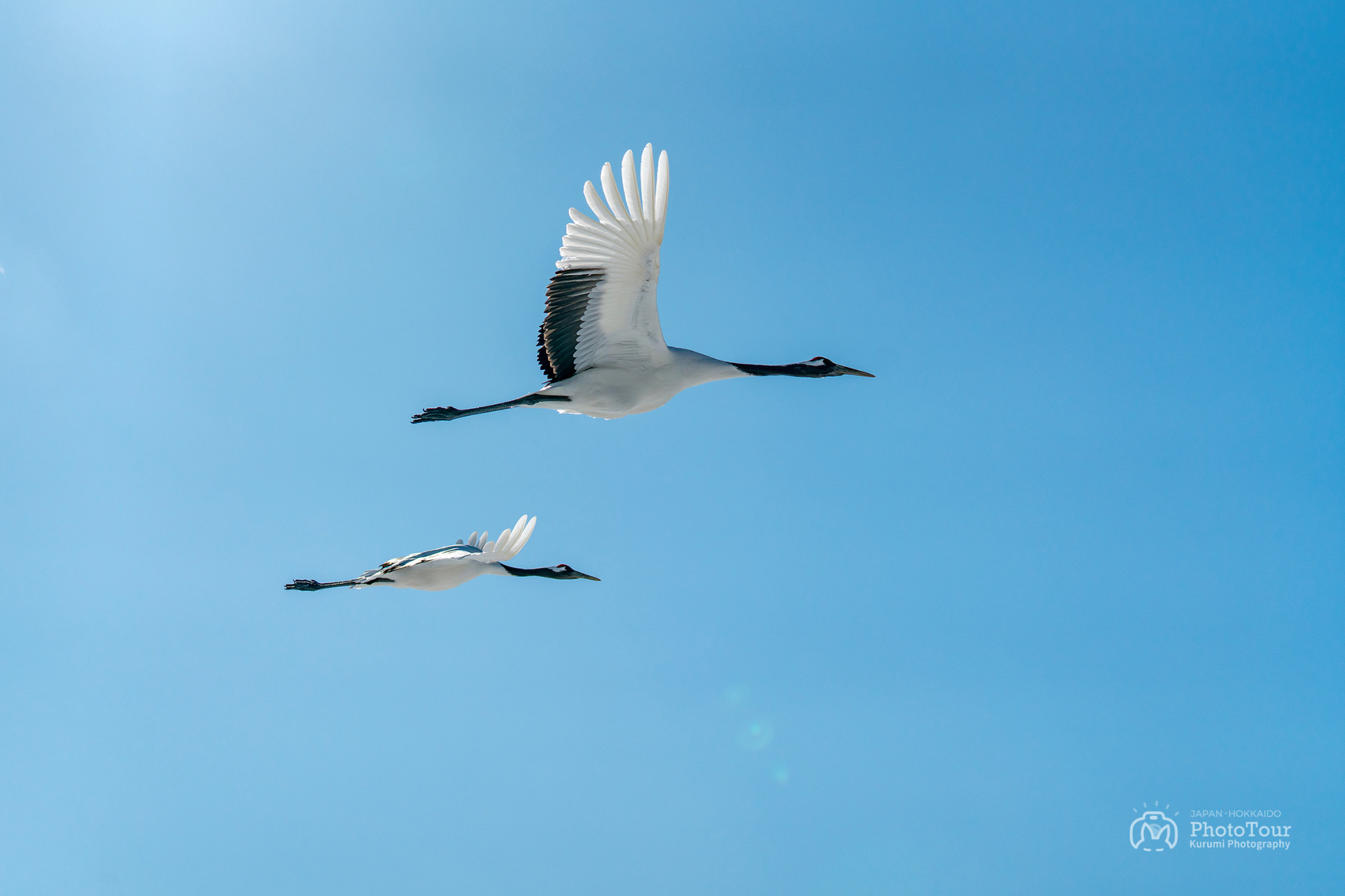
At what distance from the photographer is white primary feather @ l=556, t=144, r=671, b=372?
39.1ft

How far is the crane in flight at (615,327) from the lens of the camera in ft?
39.5

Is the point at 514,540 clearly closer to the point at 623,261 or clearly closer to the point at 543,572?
the point at 543,572

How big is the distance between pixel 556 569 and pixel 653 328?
19.9ft

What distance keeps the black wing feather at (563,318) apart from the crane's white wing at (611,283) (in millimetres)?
11

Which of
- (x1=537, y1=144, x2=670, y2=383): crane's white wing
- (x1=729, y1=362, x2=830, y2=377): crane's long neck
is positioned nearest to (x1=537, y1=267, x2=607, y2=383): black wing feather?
(x1=537, y1=144, x2=670, y2=383): crane's white wing

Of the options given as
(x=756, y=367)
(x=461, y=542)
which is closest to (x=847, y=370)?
(x=756, y=367)

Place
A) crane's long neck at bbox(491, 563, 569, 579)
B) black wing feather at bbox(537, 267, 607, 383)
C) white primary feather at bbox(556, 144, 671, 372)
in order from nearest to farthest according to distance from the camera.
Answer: white primary feather at bbox(556, 144, 671, 372) < black wing feather at bbox(537, 267, 607, 383) < crane's long neck at bbox(491, 563, 569, 579)

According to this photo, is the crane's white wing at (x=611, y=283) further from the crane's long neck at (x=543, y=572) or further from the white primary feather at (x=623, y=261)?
the crane's long neck at (x=543, y=572)

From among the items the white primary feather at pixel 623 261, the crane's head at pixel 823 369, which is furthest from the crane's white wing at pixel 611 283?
the crane's head at pixel 823 369

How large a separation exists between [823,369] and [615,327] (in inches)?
133

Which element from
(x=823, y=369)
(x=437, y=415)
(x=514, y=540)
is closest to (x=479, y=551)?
(x=514, y=540)

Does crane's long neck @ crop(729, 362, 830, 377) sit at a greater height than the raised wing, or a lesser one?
greater

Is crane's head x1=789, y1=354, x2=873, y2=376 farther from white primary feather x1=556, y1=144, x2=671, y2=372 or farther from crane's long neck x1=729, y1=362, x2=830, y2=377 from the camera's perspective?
white primary feather x1=556, y1=144, x2=671, y2=372

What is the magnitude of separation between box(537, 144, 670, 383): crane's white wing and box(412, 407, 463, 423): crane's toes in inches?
55.4
